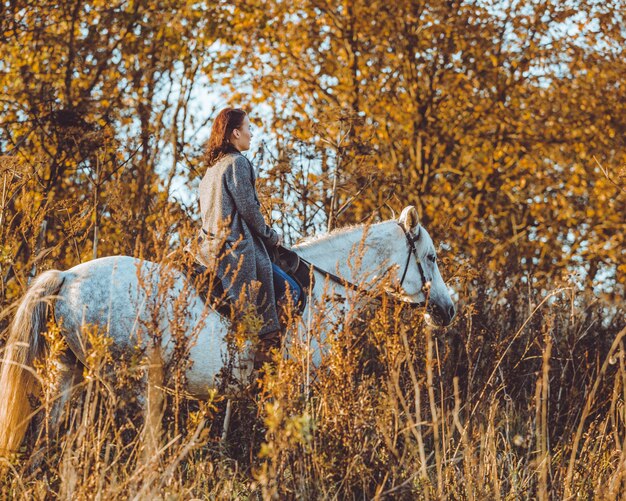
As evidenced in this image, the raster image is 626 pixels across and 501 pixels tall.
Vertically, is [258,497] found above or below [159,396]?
below

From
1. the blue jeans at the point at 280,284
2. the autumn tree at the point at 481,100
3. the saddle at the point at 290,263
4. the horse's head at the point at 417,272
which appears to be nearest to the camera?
the blue jeans at the point at 280,284

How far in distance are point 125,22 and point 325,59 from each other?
298 cm

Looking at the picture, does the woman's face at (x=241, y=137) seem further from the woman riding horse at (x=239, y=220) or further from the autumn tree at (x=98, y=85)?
the autumn tree at (x=98, y=85)

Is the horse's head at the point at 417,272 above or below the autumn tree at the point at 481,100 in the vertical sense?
below

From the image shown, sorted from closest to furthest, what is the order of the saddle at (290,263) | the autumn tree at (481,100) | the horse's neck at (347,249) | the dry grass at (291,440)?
1. the dry grass at (291,440)
2. the saddle at (290,263)
3. the horse's neck at (347,249)
4. the autumn tree at (481,100)

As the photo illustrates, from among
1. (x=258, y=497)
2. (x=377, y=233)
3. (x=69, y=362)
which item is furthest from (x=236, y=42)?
(x=258, y=497)

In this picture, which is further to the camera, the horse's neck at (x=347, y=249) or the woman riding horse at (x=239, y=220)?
the horse's neck at (x=347, y=249)

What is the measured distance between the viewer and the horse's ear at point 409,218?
18.5 feet

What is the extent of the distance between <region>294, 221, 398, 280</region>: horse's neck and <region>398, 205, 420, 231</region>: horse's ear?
8 centimetres

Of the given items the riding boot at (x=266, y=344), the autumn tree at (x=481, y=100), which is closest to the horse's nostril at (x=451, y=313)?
the riding boot at (x=266, y=344)

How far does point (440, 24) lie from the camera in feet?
37.1

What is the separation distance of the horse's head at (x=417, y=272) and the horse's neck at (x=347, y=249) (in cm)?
10

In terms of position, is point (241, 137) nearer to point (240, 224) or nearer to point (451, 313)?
point (240, 224)

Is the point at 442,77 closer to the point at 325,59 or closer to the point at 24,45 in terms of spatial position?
the point at 325,59
